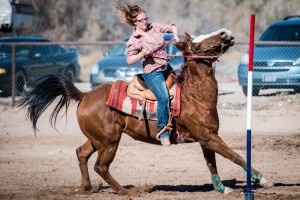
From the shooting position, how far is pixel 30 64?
1784 cm

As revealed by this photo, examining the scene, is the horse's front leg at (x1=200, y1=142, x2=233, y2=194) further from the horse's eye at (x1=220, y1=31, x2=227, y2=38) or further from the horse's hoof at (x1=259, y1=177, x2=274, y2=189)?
the horse's eye at (x1=220, y1=31, x2=227, y2=38)

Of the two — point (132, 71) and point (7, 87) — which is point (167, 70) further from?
point (7, 87)

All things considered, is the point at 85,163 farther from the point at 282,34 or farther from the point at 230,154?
the point at 282,34

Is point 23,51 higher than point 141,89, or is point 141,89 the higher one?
point 141,89

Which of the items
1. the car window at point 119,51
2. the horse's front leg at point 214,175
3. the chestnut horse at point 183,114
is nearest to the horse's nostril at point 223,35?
the chestnut horse at point 183,114

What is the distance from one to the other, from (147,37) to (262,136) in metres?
5.17

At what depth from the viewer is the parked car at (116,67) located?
53.3 feet

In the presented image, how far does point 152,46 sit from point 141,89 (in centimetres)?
62

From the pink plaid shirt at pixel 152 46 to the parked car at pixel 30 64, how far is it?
956 cm

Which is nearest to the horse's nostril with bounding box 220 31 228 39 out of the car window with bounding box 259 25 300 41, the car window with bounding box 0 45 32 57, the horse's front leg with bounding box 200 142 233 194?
the horse's front leg with bounding box 200 142 233 194

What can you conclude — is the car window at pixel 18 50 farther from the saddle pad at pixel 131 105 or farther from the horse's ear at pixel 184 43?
the horse's ear at pixel 184 43

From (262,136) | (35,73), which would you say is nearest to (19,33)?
(35,73)

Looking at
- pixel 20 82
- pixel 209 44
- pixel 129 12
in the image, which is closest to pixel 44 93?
pixel 129 12

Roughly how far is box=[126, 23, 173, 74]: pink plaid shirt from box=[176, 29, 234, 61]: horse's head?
241 mm
